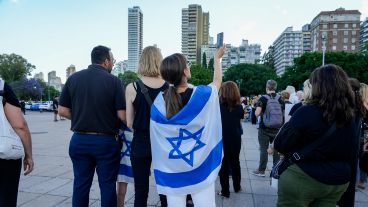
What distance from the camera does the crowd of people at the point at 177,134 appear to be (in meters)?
2.51

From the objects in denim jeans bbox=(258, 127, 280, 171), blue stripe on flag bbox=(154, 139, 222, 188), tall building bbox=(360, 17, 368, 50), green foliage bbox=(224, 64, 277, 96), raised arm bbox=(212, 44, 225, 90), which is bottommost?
denim jeans bbox=(258, 127, 280, 171)

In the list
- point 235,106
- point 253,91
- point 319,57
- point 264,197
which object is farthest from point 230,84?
point 253,91

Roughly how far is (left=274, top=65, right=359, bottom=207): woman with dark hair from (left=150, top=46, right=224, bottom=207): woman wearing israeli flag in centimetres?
60

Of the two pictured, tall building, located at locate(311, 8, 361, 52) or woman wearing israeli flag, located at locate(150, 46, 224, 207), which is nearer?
woman wearing israeli flag, located at locate(150, 46, 224, 207)

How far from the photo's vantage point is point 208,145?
111 inches

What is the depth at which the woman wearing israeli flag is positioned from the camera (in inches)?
109

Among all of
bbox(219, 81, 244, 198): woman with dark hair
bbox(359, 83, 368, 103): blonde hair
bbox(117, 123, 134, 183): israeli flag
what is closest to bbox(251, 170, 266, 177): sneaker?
bbox(219, 81, 244, 198): woman with dark hair

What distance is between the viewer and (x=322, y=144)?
8.07 feet

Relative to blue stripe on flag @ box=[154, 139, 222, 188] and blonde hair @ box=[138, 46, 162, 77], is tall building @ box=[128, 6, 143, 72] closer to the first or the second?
blonde hair @ box=[138, 46, 162, 77]

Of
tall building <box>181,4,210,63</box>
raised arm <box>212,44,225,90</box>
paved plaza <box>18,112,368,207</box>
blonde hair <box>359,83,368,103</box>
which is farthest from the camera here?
tall building <box>181,4,210,63</box>

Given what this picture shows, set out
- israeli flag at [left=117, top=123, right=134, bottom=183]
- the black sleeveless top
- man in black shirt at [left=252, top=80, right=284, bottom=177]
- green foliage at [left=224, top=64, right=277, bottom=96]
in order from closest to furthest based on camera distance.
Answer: the black sleeveless top
israeli flag at [left=117, top=123, right=134, bottom=183]
man in black shirt at [left=252, top=80, right=284, bottom=177]
green foliage at [left=224, top=64, right=277, bottom=96]

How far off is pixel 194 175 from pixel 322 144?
1043 mm

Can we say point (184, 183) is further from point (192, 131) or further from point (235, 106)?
point (235, 106)

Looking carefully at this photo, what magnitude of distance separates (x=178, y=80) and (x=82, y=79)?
1.18 metres
